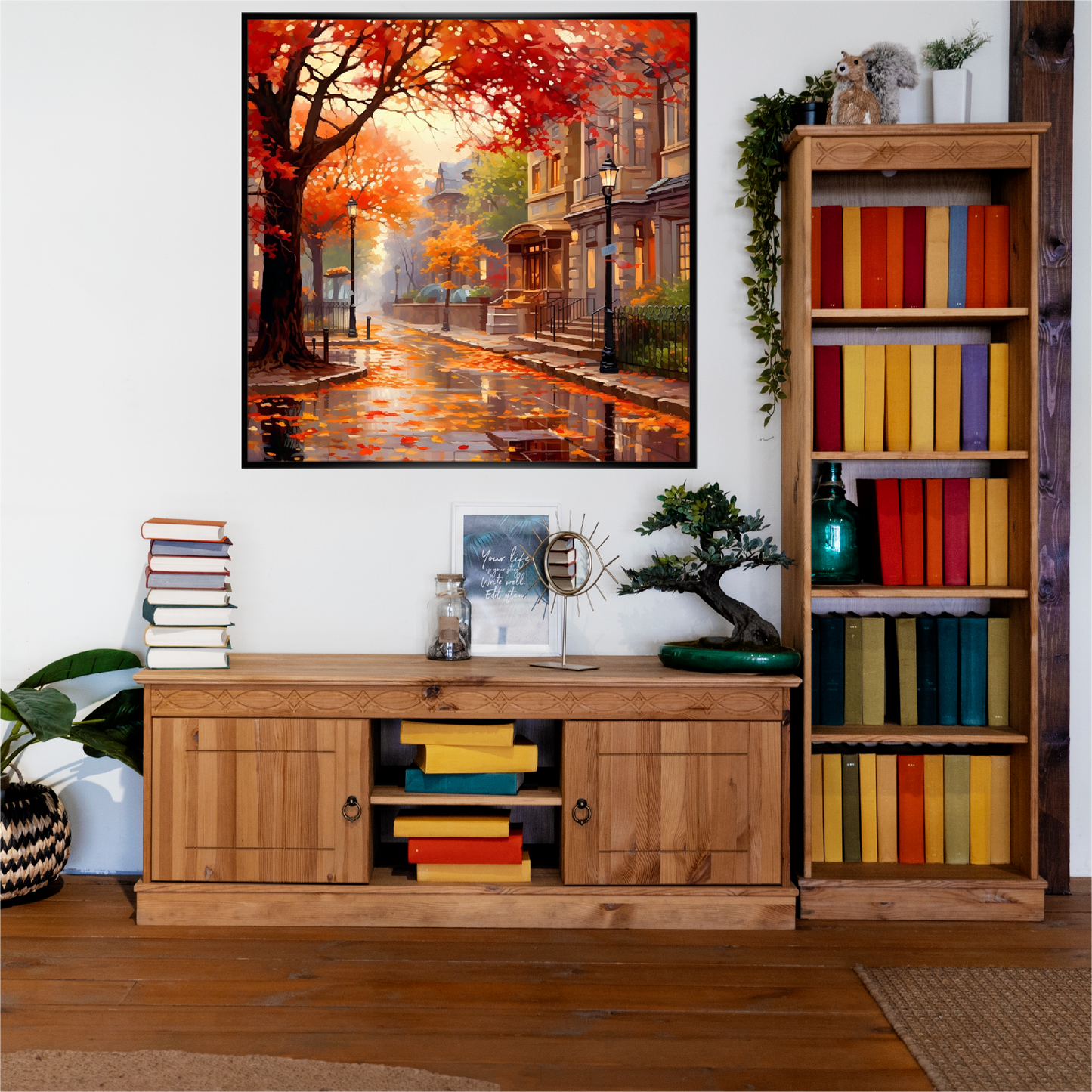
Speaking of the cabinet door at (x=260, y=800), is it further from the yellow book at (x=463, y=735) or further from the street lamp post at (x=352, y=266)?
the street lamp post at (x=352, y=266)

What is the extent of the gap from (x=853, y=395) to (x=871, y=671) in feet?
2.52

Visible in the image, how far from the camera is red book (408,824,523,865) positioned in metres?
2.70

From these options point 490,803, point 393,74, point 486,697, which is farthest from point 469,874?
point 393,74

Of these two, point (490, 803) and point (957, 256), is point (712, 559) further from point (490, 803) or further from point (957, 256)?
point (957, 256)

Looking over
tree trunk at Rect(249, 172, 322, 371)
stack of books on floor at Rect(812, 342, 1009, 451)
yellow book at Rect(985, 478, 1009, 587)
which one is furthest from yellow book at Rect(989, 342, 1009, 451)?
tree trunk at Rect(249, 172, 322, 371)

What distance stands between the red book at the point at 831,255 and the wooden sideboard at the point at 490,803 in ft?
3.54

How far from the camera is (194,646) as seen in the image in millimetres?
2736

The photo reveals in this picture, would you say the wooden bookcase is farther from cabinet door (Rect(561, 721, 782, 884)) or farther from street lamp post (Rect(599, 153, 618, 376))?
street lamp post (Rect(599, 153, 618, 376))

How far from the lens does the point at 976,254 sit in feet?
9.28

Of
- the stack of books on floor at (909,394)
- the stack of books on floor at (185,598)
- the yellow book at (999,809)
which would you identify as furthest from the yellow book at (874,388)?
the stack of books on floor at (185,598)

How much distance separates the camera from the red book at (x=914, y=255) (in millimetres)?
2826

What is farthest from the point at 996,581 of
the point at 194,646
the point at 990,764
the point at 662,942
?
the point at 194,646

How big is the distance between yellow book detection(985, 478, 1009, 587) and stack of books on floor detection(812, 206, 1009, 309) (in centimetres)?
50

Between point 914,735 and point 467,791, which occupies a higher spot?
point 914,735
